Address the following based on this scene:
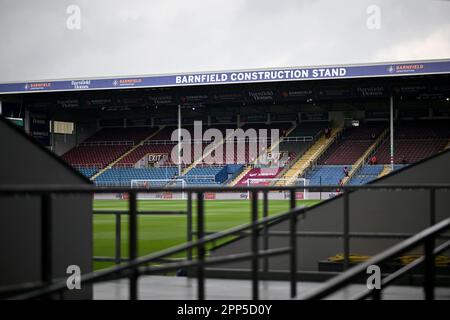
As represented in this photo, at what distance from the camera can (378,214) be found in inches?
344

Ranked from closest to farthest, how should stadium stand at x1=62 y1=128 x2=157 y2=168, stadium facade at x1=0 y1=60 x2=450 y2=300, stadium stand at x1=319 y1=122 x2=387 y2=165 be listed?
stadium facade at x1=0 y1=60 x2=450 y2=300 < stadium stand at x1=319 y1=122 x2=387 y2=165 < stadium stand at x1=62 y1=128 x2=157 y2=168

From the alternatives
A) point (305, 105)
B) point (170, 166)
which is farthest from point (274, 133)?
point (170, 166)

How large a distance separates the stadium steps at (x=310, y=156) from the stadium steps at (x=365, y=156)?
9.52ft

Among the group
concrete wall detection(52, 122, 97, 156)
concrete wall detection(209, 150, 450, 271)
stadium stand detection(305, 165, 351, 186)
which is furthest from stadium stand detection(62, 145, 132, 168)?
concrete wall detection(209, 150, 450, 271)

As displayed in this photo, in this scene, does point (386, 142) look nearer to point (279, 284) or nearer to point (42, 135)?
point (42, 135)

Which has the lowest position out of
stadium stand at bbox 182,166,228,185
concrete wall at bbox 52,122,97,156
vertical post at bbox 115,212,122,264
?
vertical post at bbox 115,212,122,264

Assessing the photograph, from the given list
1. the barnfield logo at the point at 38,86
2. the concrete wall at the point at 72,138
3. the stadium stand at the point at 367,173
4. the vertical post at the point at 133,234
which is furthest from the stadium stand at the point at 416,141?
the vertical post at the point at 133,234

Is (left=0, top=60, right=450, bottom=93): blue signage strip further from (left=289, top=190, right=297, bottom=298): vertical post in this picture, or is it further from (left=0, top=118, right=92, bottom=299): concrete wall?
(left=0, top=118, right=92, bottom=299): concrete wall

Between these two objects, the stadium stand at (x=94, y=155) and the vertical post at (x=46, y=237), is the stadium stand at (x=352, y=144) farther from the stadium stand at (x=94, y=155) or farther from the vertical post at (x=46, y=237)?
the vertical post at (x=46, y=237)

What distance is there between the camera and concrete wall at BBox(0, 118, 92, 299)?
5215mm

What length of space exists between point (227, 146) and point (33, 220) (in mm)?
43906

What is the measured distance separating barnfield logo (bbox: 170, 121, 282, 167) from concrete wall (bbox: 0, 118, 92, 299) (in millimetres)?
39881

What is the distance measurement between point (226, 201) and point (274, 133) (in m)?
13.5

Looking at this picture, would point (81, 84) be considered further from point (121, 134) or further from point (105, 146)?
point (121, 134)
